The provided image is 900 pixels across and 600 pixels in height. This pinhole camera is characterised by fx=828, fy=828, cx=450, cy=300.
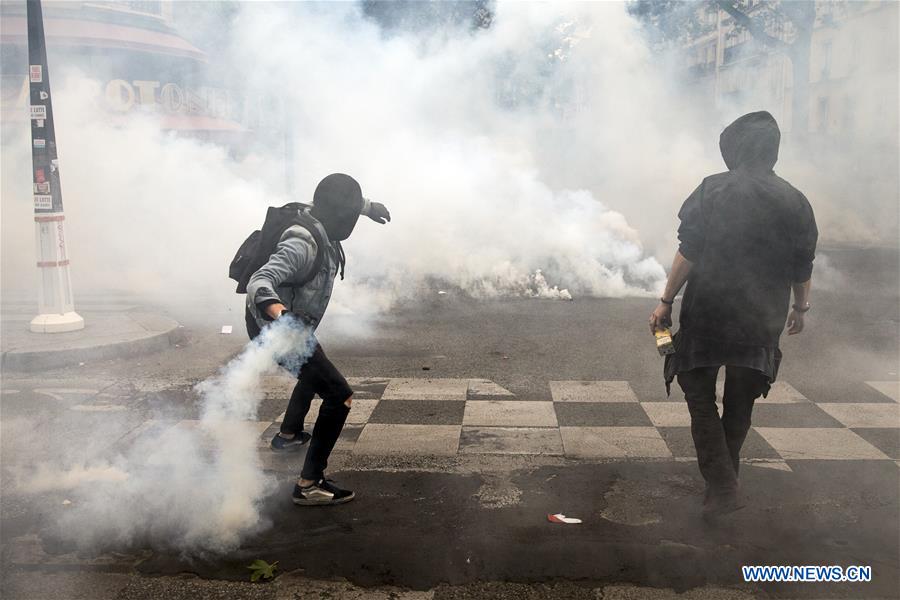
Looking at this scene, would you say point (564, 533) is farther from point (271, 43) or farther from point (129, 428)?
point (271, 43)

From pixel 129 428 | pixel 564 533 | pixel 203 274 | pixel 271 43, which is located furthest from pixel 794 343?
pixel 271 43

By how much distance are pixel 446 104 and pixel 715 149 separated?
7.62 metres

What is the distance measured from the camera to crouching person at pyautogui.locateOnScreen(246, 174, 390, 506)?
12.3 ft

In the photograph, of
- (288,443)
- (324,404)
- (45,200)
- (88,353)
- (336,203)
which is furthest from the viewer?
(45,200)

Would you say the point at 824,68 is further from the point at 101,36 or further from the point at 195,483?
the point at 195,483

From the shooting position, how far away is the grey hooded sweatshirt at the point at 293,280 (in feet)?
11.7

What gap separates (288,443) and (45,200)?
4.20 m

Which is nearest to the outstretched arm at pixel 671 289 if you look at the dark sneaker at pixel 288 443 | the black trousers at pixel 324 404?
the black trousers at pixel 324 404

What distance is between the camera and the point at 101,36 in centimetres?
1791

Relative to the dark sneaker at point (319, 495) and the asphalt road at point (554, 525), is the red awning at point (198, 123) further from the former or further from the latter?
the dark sneaker at point (319, 495)

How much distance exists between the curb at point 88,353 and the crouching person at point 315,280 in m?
3.60

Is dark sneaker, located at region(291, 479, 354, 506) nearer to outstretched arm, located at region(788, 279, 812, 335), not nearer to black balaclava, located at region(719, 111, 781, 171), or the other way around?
outstretched arm, located at region(788, 279, 812, 335)

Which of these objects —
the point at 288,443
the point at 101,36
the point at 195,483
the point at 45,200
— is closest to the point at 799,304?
the point at 288,443

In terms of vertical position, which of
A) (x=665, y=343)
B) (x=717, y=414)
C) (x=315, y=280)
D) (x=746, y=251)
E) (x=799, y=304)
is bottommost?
(x=717, y=414)
